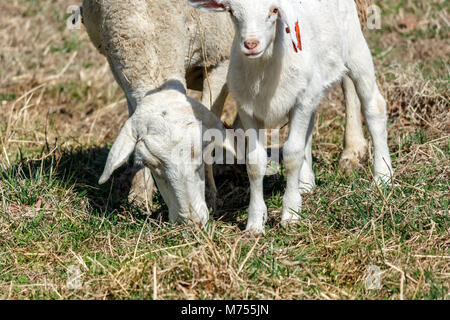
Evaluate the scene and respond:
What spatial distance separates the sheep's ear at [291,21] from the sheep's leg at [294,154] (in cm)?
55

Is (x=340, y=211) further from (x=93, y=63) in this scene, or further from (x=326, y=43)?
(x=93, y=63)

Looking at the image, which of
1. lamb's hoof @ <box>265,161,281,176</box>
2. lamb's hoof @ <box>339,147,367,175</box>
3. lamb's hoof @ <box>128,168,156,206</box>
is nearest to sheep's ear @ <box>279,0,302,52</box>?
lamb's hoof @ <box>265,161,281,176</box>

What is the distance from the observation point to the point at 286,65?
447 cm

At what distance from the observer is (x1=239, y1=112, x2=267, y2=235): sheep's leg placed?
4.76m

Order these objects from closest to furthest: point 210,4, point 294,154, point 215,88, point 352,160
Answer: point 210,4, point 294,154, point 215,88, point 352,160

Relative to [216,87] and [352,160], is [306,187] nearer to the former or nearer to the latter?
[352,160]

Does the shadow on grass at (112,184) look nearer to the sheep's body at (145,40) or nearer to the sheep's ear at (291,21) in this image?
the sheep's body at (145,40)

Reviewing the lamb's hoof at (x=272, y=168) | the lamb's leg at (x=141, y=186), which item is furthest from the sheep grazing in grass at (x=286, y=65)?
the lamb's leg at (x=141, y=186)

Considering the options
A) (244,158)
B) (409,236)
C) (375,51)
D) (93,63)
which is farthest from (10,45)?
(409,236)

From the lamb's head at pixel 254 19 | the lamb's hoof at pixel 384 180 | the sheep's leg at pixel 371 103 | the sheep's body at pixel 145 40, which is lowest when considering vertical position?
the lamb's hoof at pixel 384 180

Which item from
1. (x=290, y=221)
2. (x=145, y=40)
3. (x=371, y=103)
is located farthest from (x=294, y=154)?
(x=145, y=40)

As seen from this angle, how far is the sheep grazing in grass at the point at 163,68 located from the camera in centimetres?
441

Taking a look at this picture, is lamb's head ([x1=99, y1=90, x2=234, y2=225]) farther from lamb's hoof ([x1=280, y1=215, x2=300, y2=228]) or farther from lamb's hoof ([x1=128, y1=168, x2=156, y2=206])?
lamb's hoof ([x1=128, y1=168, x2=156, y2=206])

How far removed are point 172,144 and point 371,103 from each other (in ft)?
6.58
